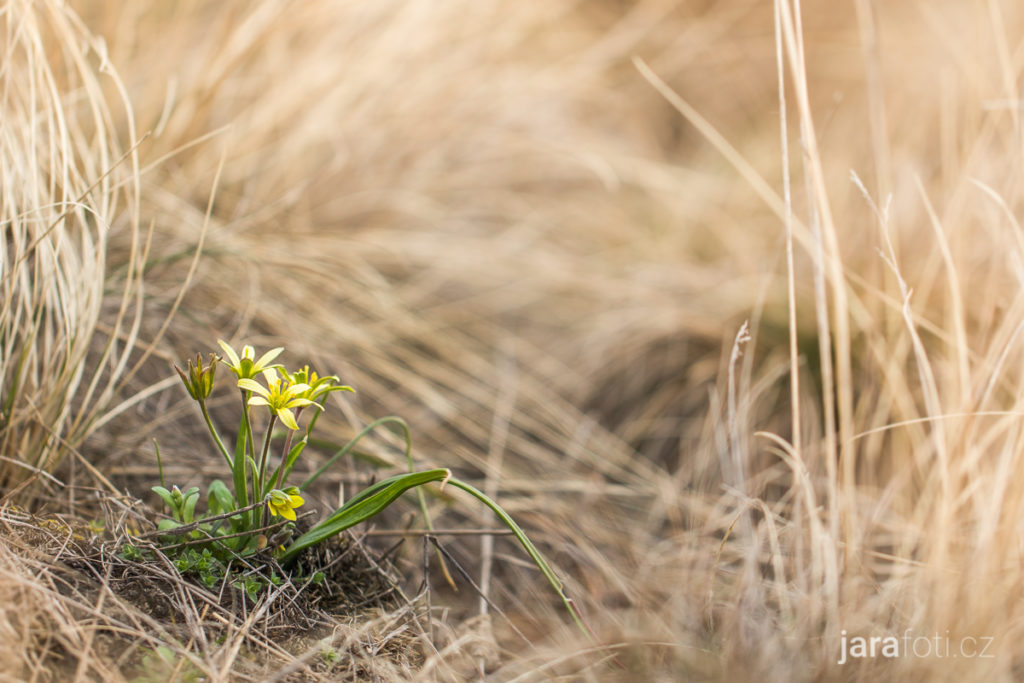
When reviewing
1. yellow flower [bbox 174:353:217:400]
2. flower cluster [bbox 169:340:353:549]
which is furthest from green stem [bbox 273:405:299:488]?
yellow flower [bbox 174:353:217:400]

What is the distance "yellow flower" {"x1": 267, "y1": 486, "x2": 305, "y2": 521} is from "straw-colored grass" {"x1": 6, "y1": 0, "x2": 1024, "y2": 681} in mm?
153

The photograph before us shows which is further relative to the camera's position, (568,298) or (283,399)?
(568,298)

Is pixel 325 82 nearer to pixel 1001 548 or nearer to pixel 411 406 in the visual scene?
pixel 411 406

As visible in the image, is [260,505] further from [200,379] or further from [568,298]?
[568,298]

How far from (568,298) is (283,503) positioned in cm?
128

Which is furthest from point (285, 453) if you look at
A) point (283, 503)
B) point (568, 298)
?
point (568, 298)

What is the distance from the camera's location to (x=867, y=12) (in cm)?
128

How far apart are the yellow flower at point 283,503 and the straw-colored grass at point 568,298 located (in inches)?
6.0

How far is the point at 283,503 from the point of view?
83 centimetres

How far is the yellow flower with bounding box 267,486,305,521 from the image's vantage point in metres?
0.81

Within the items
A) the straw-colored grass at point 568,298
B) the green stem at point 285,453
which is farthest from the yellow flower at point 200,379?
the straw-colored grass at point 568,298

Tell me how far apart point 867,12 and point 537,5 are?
51.1 inches

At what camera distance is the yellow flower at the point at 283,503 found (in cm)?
81

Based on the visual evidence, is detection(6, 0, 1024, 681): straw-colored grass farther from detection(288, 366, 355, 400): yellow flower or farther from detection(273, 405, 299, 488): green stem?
detection(288, 366, 355, 400): yellow flower
